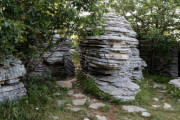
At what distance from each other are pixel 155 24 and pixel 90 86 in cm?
650

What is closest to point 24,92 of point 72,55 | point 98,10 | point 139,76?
point 98,10

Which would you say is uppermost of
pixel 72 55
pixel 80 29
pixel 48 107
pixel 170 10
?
pixel 170 10

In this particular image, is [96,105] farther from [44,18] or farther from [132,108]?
[44,18]

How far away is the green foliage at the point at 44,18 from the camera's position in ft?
12.2

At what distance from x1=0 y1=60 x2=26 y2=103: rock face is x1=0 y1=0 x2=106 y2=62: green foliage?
15.5 inches

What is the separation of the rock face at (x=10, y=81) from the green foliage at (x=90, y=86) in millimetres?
2278

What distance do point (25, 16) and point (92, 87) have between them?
3.34 meters

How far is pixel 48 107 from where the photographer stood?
433cm

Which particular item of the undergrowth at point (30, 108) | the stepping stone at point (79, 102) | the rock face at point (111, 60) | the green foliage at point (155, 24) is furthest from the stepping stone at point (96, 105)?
the green foliage at point (155, 24)

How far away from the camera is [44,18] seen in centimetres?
429

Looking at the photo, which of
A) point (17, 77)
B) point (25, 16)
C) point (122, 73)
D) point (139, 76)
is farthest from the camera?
point (139, 76)

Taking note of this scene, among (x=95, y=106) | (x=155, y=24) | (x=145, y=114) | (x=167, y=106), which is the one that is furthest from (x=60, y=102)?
(x=155, y=24)

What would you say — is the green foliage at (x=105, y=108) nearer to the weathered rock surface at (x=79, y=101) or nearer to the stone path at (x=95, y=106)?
the stone path at (x=95, y=106)

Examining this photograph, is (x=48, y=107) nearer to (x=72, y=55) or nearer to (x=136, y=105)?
(x=136, y=105)
